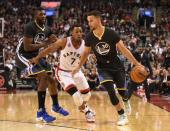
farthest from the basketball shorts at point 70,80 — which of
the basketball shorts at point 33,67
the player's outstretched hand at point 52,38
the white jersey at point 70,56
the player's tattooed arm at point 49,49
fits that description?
the player's outstretched hand at point 52,38

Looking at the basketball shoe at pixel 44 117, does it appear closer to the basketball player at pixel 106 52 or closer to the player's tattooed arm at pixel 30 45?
the basketball player at pixel 106 52

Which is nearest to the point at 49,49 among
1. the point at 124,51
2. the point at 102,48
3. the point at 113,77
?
the point at 102,48

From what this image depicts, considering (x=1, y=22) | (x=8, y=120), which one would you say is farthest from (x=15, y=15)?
(x=8, y=120)

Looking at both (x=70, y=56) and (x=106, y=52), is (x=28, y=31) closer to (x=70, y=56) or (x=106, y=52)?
(x=70, y=56)

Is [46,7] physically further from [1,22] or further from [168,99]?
[168,99]

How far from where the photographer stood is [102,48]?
7.56 m

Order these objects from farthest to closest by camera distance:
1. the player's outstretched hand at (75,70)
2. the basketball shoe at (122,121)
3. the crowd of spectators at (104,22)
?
the crowd of spectators at (104,22), the player's outstretched hand at (75,70), the basketball shoe at (122,121)

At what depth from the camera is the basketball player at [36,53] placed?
Answer: 8016 mm

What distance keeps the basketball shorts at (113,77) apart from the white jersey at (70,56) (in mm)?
521

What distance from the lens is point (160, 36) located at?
2206 cm

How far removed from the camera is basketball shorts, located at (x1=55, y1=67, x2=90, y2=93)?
7.91 m

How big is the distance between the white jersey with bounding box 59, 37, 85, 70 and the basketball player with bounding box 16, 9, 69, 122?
35 centimetres

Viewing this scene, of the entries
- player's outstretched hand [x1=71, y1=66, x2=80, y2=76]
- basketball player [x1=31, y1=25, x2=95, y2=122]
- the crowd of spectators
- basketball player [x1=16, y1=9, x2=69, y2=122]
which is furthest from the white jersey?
the crowd of spectators

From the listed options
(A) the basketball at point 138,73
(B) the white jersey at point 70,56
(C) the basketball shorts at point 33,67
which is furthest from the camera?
(C) the basketball shorts at point 33,67
